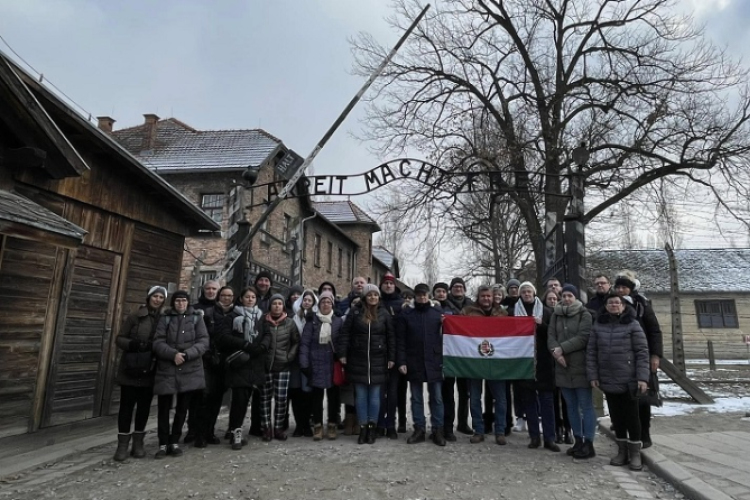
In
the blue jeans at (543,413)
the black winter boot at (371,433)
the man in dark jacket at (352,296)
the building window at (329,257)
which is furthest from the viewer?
the building window at (329,257)

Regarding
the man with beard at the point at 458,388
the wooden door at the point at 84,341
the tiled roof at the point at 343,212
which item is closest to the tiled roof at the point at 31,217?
the wooden door at the point at 84,341

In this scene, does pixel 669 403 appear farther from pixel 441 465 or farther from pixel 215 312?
pixel 215 312

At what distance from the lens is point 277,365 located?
5.98m

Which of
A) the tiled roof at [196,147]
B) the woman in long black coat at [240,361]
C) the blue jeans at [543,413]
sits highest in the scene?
the tiled roof at [196,147]

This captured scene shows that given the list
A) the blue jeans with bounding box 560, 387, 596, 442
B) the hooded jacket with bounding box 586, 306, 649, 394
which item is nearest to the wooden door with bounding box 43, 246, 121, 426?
the blue jeans with bounding box 560, 387, 596, 442

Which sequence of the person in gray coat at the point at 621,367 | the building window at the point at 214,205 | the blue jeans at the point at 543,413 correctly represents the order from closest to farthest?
the person in gray coat at the point at 621,367 < the blue jeans at the point at 543,413 < the building window at the point at 214,205

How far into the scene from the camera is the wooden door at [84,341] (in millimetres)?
6219

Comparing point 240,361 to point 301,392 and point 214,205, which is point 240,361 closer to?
point 301,392

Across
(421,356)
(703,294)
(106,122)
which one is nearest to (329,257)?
(106,122)

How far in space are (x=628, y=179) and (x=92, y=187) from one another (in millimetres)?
14311

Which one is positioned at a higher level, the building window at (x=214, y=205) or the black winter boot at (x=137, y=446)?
the building window at (x=214, y=205)

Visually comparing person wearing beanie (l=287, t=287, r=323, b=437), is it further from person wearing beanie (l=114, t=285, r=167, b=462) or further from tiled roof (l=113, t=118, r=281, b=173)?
tiled roof (l=113, t=118, r=281, b=173)

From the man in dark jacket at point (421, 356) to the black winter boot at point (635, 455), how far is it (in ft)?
6.66

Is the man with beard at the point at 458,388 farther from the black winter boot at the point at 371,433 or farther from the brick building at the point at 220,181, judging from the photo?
the brick building at the point at 220,181
